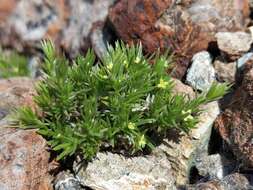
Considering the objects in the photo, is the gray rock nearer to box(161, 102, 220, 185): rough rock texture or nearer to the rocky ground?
the rocky ground

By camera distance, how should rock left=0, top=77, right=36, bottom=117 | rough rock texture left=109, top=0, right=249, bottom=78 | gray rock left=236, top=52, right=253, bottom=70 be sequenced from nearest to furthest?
1. gray rock left=236, top=52, right=253, bottom=70
2. rock left=0, top=77, right=36, bottom=117
3. rough rock texture left=109, top=0, right=249, bottom=78

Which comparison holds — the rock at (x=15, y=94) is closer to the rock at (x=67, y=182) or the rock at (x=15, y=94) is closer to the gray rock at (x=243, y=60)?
the rock at (x=67, y=182)

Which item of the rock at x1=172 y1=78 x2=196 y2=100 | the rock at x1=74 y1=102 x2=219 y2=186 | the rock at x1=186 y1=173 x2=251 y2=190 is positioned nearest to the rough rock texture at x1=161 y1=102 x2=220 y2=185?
the rock at x1=74 y1=102 x2=219 y2=186

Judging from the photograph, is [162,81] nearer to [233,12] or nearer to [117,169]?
[117,169]

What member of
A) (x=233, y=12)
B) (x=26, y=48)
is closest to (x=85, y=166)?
(x=233, y=12)

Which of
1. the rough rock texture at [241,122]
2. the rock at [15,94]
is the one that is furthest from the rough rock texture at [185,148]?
the rock at [15,94]

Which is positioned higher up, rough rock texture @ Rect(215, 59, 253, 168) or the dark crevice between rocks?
rough rock texture @ Rect(215, 59, 253, 168)
